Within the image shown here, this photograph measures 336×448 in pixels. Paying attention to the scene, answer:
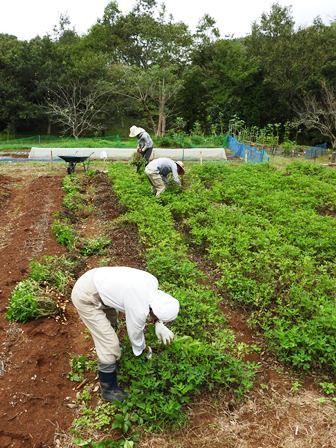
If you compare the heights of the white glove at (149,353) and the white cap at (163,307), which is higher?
the white cap at (163,307)

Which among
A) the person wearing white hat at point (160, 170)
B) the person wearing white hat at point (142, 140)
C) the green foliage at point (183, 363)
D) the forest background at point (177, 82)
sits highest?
the forest background at point (177, 82)

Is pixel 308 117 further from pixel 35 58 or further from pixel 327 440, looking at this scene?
pixel 327 440

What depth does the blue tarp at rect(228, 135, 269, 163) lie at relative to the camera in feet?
51.7

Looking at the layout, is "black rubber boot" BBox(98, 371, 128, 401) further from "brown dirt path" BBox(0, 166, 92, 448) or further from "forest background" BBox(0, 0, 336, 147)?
"forest background" BBox(0, 0, 336, 147)

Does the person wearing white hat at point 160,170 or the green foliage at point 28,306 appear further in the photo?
the person wearing white hat at point 160,170

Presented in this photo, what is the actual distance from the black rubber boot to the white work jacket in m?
0.36

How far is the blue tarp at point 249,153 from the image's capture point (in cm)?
1576

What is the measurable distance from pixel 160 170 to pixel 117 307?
239 inches

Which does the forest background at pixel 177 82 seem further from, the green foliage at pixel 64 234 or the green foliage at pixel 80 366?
the green foliage at pixel 80 366

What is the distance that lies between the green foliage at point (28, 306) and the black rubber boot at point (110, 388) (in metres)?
1.47

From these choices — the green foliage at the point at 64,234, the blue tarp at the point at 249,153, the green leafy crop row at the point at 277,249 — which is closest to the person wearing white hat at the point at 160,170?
the green leafy crop row at the point at 277,249

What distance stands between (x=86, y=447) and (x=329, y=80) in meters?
27.8

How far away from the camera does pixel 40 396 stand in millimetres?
3764

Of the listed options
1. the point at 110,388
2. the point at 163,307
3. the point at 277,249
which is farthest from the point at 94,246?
the point at 163,307
